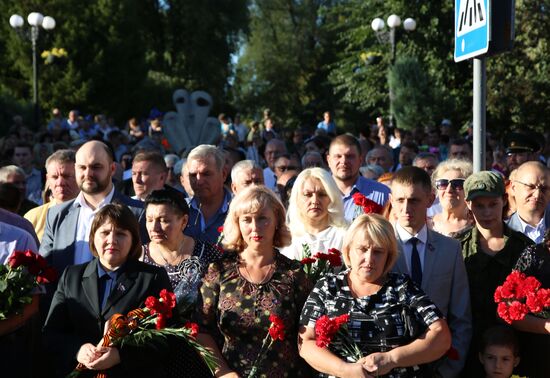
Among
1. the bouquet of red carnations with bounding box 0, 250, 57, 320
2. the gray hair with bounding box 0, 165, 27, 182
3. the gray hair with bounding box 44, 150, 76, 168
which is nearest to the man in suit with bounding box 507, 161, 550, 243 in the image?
the bouquet of red carnations with bounding box 0, 250, 57, 320

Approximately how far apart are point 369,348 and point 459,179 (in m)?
2.65

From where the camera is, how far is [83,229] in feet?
22.6

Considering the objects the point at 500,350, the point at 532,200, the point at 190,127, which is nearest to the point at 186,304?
the point at 500,350

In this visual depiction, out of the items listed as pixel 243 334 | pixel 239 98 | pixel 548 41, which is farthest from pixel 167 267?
pixel 239 98

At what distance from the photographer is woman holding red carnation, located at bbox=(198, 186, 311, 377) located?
5.23 meters

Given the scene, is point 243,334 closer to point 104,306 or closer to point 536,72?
point 104,306

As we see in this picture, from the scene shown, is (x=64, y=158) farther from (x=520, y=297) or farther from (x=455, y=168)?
(x=520, y=297)

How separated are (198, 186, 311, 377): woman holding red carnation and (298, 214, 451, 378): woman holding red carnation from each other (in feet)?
0.58

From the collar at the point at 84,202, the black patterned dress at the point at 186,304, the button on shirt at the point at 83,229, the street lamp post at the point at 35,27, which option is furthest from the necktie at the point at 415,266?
the street lamp post at the point at 35,27

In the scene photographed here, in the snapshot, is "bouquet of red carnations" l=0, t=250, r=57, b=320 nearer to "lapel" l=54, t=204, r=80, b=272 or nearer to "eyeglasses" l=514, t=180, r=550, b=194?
"lapel" l=54, t=204, r=80, b=272

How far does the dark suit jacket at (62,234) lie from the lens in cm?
679

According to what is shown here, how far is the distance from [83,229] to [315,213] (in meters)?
1.80

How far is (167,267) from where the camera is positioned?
6.07 meters

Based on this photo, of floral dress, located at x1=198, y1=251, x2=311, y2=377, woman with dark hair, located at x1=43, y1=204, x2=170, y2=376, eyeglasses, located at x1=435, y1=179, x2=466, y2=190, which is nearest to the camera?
floral dress, located at x1=198, y1=251, x2=311, y2=377
